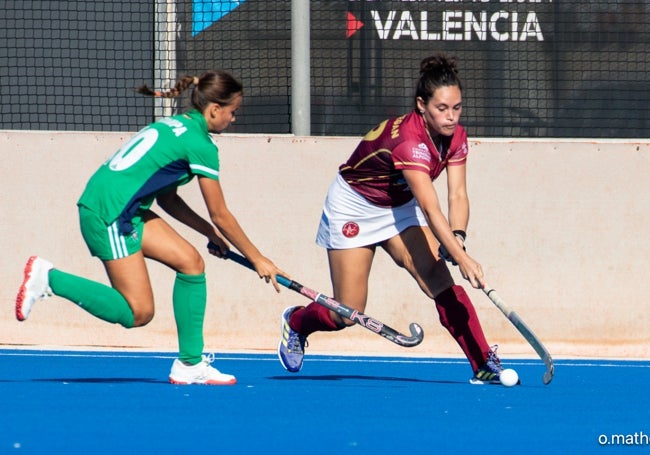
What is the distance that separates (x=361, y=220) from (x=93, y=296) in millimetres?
1366

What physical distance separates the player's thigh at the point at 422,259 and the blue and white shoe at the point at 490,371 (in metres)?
0.39

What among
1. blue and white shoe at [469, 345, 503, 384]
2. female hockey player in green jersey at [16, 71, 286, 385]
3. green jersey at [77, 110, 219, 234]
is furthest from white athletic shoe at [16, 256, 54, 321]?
blue and white shoe at [469, 345, 503, 384]

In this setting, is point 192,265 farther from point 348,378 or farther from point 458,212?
point 348,378

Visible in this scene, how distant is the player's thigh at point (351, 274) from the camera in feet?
21.1

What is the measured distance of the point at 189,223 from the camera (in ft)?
19.9

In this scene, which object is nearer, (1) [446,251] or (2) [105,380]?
(1) [446,251]

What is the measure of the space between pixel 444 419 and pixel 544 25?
14.0 ft

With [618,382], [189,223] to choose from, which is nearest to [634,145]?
[618,382]

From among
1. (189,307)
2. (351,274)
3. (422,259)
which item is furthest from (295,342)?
(189,307)

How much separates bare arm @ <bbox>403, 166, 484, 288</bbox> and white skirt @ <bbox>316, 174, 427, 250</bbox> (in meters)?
0.42

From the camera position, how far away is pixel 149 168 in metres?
5.70

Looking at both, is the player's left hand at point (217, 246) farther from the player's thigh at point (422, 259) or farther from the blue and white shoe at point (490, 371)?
the blue and white shoe at point (490, 371)

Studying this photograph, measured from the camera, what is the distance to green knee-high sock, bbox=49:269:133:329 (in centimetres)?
573

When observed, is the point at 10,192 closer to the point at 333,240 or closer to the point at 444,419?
the point at 333,240
